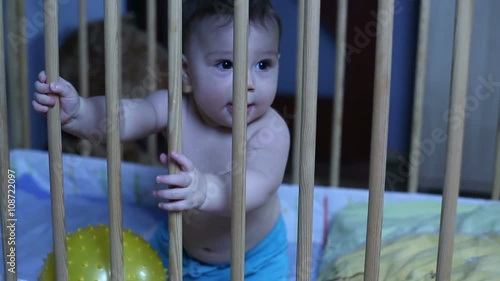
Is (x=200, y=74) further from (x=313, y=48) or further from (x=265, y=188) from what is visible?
(x=313, y=48)

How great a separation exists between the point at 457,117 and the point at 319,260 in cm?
58

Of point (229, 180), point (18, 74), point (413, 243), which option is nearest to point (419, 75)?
point (413, 243)

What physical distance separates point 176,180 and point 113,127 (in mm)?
90

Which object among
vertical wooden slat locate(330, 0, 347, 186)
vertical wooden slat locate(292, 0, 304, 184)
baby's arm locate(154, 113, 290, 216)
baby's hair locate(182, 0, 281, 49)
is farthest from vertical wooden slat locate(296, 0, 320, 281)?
vertical wooden slat locate(330, 0, 347, 186)

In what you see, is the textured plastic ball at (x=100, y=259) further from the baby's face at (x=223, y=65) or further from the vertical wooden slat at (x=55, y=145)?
the baby's face at (x=223, y=65)

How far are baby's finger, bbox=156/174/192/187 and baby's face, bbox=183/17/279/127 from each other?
20 cm

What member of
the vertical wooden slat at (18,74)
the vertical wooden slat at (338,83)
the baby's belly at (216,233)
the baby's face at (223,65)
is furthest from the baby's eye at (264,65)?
the vertical wooden slat at (18,74)

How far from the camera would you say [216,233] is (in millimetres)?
1055

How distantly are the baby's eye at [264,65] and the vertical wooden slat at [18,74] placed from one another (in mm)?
887

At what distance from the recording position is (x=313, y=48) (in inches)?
26.8

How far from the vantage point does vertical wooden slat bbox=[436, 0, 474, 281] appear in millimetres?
669

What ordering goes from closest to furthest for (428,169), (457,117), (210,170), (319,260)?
(457,117) < (210,170) < (319,260) < (428,169)

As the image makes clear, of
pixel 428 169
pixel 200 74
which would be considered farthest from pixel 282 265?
pixel 428 169

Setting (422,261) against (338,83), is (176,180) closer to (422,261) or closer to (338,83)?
(422,261)
